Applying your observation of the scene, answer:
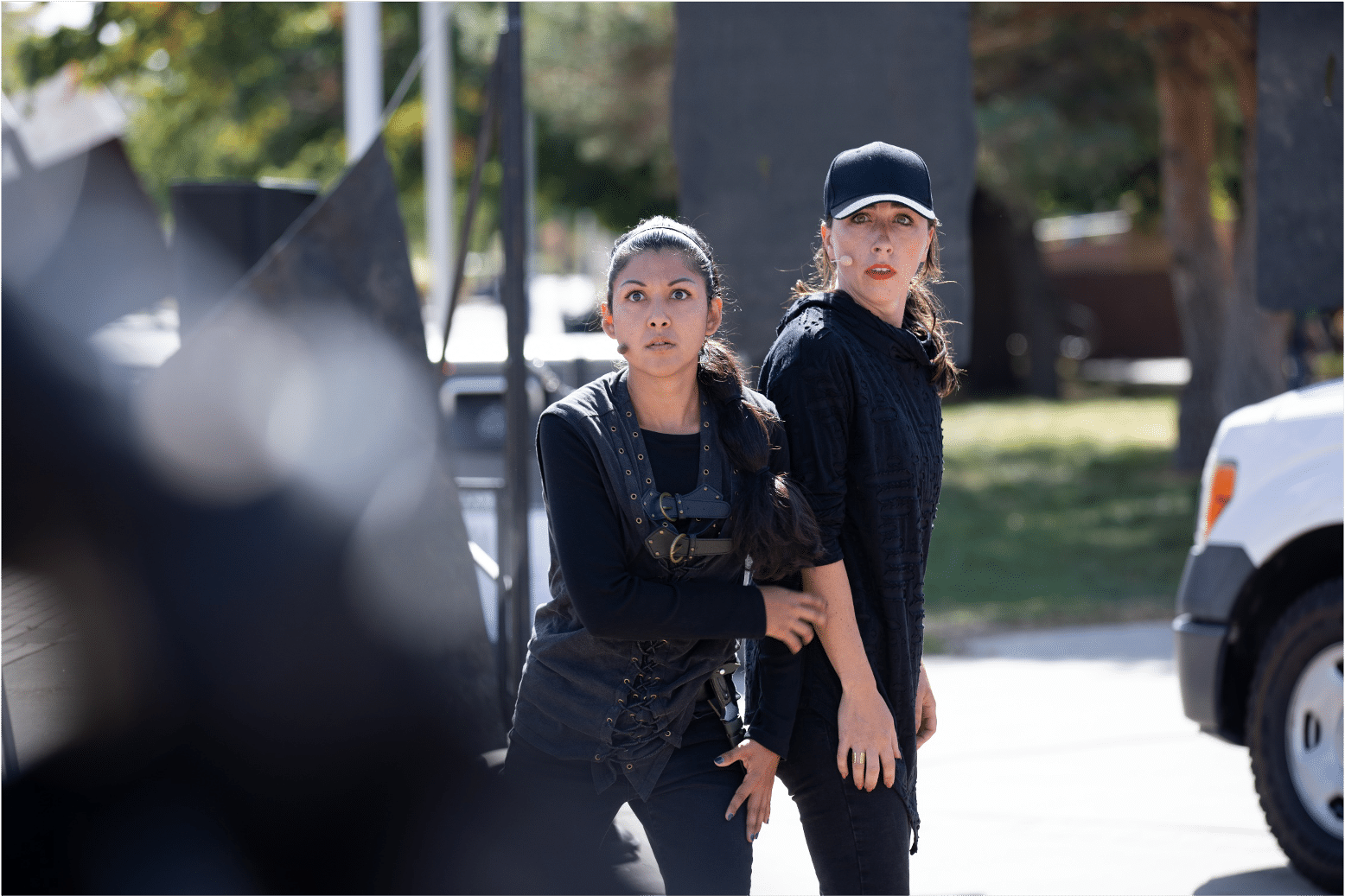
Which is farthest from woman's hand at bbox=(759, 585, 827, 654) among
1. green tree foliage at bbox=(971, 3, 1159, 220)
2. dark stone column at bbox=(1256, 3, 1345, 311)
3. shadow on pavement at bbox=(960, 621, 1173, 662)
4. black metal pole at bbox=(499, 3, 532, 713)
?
green tree foliage at bbox=(971, 3, 1159, 220)

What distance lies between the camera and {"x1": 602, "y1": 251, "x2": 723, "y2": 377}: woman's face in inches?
99.4

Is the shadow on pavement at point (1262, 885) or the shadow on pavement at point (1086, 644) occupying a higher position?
the shadow on pavement at point (1262, 885)

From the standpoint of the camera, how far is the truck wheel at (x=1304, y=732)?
4020 mm

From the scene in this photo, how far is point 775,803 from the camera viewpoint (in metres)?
5.09

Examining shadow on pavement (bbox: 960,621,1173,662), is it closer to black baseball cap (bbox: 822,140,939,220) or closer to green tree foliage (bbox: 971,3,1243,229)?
black baseball cap (bbox: 822,140,939,220)

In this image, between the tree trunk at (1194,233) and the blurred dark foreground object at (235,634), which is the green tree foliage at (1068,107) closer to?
the tree trunk at (1194,233)

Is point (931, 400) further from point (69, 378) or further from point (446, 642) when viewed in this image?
point (69, 378)

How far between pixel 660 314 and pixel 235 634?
1.57m

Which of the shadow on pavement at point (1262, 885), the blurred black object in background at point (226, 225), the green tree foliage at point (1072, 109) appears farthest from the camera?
the green tree foliage at point (1072, 109)

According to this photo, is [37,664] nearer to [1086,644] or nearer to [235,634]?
[235,634]

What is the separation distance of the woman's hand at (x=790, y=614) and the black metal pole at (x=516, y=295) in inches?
81.4

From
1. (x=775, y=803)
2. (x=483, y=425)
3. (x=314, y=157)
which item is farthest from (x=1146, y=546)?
(x=314, y=157)

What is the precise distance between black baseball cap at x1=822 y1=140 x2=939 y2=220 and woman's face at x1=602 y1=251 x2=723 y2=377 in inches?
13.1

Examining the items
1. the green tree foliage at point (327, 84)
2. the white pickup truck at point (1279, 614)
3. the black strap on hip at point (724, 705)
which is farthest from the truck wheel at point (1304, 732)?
the green tree foliage at point (327, 84)
